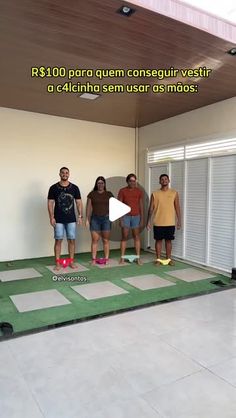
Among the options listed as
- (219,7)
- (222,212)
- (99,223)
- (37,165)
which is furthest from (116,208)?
(219,7)

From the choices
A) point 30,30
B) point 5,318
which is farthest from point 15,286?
point 30,30

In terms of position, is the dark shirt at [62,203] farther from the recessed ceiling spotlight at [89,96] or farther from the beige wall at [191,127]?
the beige wall at [191,127]

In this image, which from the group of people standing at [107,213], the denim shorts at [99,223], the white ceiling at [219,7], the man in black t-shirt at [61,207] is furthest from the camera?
the denim shorts at [99,223]

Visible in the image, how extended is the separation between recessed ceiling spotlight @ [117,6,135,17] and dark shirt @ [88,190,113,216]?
2761 mm

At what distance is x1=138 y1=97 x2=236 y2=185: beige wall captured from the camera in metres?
4.27

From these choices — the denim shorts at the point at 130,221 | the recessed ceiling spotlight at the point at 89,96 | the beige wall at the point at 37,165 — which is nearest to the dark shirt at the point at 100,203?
the denim shorts at the point at 130,221

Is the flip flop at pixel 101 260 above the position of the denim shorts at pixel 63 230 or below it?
below

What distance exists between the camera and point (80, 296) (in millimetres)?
3273

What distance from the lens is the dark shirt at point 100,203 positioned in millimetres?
4703

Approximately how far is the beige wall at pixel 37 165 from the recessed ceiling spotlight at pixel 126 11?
9.92 feet

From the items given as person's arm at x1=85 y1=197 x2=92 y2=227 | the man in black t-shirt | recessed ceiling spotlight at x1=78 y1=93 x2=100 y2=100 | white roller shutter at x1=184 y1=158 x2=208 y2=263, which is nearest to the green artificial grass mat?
white roller shutter at x1=184 y1=158 x2=208 y2=263

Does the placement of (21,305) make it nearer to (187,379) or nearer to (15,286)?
(15,286)

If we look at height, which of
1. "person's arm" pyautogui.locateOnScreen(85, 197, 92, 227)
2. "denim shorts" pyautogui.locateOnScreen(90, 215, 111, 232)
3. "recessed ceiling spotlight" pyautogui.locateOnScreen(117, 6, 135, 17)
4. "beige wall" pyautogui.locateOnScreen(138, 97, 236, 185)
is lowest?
"denim shorts" pyautogui.locateOnScreen(90, 215, 111, 232)

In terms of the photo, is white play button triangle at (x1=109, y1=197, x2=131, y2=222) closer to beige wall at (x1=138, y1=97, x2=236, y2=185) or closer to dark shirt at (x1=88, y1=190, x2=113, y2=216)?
dark shirt at (x1=88, y1=190, x2=113, y2=216)
